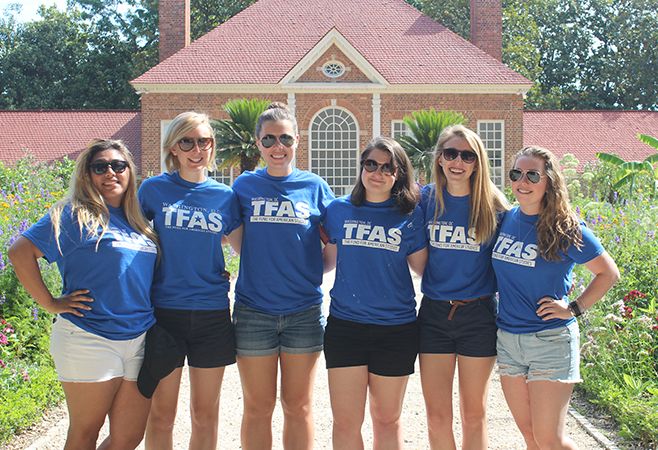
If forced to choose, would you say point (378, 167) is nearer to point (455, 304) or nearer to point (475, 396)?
point (455, 304)

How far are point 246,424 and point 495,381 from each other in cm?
381

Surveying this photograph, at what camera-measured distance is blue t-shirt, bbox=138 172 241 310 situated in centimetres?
406

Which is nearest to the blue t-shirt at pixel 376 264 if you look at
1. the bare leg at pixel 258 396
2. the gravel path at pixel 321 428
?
the bare leg at pixel 258 396

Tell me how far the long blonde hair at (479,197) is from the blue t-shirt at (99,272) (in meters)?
1.77

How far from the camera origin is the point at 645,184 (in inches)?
582

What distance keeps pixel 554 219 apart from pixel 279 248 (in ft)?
5.16

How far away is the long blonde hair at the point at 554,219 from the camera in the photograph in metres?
3.94

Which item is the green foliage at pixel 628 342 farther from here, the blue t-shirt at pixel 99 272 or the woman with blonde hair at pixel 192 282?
the blue t-shirt at pixel 99 272

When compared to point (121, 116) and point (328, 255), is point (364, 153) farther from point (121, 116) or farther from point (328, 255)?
point (121, 116)

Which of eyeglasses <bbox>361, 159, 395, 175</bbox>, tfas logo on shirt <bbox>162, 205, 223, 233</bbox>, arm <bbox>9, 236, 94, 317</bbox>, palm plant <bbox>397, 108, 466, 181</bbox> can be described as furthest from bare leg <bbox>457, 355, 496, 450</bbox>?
palm plant <bbox>397, 108, 466, 181</bbox>

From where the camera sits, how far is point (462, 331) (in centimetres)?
410

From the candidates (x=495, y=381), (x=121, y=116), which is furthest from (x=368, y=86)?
(x=495, y=381)

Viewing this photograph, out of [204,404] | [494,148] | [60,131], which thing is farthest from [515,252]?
[60,131]

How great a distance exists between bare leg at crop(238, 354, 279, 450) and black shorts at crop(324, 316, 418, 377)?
410 mm
